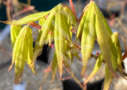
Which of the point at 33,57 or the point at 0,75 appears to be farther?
the point at 0,75

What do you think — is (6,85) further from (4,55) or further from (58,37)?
(58,37)

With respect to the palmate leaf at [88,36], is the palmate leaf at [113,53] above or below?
below

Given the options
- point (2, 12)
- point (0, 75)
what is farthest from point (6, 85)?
point (2, 12)

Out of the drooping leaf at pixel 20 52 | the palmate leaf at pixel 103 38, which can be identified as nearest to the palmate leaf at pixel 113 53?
the palmate leaf at pixel 103 38

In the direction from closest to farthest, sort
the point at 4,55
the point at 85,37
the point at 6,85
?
the point at 85,37 < the point at 6,85 < the point at 4,55

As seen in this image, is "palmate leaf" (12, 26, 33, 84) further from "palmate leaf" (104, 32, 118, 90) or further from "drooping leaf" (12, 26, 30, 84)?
"palmate leaf" (104, 32, 118, 90)

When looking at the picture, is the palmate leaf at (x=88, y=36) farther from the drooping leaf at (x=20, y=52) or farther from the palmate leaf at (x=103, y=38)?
the drooping leaf at (x=20, y=52)

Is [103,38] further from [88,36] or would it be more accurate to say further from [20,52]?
[20,52]

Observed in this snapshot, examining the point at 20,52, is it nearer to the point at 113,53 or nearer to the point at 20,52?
the point at 20,52

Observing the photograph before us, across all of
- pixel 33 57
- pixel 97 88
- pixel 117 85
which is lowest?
pixel 97 88

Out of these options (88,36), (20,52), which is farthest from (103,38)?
(20,52)

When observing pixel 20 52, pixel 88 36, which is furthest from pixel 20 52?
pixel 88 36
